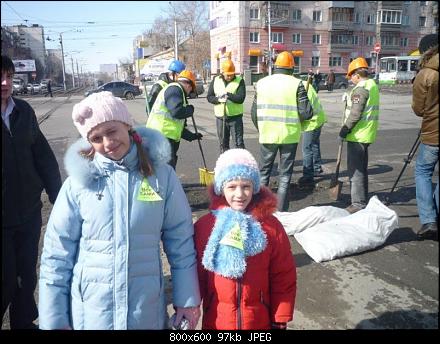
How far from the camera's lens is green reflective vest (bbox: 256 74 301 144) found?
13.5 ft

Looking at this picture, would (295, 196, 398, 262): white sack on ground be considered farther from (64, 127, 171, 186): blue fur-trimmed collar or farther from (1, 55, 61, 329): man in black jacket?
(1, 55, 61, 329): man in black jacket

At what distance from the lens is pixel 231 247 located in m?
1.87

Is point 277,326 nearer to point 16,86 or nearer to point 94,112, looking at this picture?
point 94,112

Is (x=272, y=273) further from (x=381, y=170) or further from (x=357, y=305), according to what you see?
(x=381, y=170)

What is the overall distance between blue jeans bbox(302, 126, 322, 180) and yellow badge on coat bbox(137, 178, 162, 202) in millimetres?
4553

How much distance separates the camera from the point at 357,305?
9.14ft

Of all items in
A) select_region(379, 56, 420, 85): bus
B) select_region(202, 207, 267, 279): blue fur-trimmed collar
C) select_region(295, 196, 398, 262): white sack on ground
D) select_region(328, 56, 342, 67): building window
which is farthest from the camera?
select_region(379, 56, 420, 85): bus

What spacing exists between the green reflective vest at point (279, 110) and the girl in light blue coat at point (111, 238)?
8.62 ft

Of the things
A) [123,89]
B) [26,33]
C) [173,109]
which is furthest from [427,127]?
[123,89]

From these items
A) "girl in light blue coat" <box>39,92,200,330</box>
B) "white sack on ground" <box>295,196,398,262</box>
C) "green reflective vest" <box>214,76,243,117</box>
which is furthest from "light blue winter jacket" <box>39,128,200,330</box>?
"green reflective vest" <box>214,76,243,117</box>

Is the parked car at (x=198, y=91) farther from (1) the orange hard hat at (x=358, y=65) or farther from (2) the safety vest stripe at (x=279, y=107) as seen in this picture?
(1) the orange hard hat at (x=358, y=65)

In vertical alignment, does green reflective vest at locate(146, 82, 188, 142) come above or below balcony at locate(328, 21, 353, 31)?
below

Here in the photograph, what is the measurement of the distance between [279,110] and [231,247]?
262 centimetres
